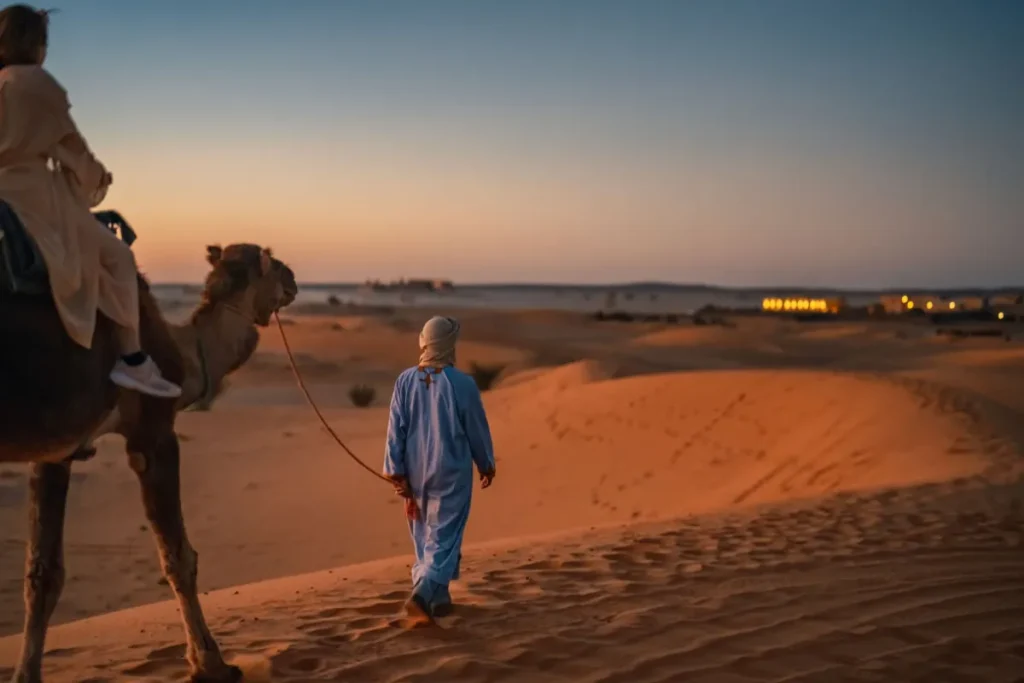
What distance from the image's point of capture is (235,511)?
13.2 metres

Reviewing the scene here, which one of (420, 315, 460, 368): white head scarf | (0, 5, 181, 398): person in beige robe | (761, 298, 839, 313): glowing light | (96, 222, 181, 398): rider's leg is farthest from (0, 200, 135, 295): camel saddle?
(761, 298, 839, 313): glowing light

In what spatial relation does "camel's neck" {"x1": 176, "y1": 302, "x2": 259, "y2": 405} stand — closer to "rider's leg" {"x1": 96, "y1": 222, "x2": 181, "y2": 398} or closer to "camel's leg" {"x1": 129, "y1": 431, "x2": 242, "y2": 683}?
"camel's leg" {"x1": 129, "y1": 431, "x2": 242, "y2": 683}

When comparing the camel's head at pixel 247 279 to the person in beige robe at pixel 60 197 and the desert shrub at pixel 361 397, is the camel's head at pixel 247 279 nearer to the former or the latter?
the person in beige robe at pixel 60 197

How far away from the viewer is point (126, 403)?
481 cm

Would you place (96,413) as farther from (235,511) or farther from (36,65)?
(235,511)

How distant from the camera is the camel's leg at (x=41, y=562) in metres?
4.77

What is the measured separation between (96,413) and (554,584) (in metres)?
3.85

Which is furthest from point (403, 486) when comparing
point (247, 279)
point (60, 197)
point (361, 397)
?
point (361, 397)

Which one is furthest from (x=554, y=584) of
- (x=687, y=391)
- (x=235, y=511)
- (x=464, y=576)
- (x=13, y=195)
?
(x=687, y=391)

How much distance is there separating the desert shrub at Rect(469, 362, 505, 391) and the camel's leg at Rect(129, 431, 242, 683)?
22.7 m

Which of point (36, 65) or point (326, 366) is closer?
point (36, 65)

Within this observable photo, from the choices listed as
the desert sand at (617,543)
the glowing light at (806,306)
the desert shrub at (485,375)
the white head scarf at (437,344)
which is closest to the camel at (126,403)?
the desert sand at (617,543)

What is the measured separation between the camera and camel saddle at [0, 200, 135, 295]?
4086 mm

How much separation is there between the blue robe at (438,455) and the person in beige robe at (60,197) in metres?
1.97
